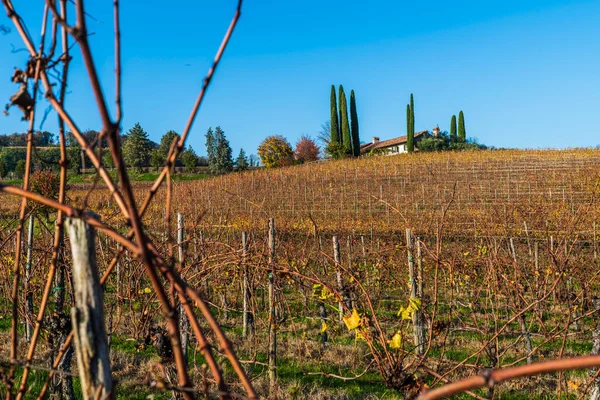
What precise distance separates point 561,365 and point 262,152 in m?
46.5

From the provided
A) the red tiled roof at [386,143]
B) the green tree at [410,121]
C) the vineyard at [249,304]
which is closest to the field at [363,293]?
the vineyard at [249,304]

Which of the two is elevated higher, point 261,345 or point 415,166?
point 415,166

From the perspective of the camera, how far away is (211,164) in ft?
155

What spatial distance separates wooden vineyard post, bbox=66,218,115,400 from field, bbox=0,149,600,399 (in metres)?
0.08

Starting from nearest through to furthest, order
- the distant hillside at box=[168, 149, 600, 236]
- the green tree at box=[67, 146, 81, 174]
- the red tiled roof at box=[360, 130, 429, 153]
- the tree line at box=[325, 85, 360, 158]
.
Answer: the green tree at box=[67, 146, 81, 174]
the distant hillside at box=[168, 149, 600, 236]
the tree line at box=[325, 85, 360, 158]
the red tiled roof at box=[360, 130, 429, 153]

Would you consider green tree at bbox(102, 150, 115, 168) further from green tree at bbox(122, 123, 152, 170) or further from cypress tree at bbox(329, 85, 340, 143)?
cypress tree at bbox(329, 85, 340, 143)

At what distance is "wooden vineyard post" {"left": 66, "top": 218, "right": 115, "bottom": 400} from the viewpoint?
70 cm

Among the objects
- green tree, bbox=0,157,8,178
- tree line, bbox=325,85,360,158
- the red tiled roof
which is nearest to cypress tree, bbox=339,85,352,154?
tree line, bbox=325,85,360,158

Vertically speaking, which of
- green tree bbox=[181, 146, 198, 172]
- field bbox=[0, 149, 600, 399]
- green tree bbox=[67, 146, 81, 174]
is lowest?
field bbox=[0, 149, 600, 399]

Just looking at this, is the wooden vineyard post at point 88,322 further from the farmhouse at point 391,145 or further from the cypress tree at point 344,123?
the farmhouse at point 391,145

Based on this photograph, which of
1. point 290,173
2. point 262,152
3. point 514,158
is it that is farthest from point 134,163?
point 514,158

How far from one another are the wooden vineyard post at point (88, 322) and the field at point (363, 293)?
8 cm

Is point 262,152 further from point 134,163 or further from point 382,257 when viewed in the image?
point 382,257

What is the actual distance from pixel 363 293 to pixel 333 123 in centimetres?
4112
